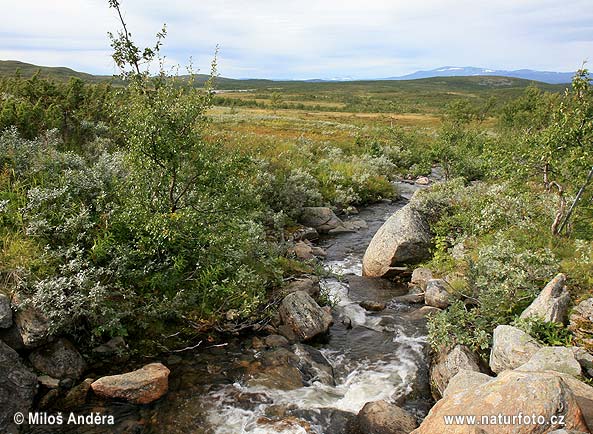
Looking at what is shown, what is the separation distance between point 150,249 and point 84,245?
1.62 metres

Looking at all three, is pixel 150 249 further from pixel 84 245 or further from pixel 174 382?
pixel 174 382

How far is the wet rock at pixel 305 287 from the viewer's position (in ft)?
42.7

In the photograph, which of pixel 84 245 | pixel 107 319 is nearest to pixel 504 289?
pixel 107 319

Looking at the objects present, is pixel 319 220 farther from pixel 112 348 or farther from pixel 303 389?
pixel 112 348

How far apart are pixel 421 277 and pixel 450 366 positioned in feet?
19.2

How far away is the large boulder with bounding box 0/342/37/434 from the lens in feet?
25.2

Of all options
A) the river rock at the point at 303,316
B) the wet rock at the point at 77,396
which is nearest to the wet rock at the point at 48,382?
the wet rock at the point at 77,396

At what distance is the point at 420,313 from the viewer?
43.0 feet

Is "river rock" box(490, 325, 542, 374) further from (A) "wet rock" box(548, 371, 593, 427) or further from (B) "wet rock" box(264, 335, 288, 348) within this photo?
(B) "wet rock" box(264, 335, 288, 348)

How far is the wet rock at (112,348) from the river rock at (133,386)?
0.96m

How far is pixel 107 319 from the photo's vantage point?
379 inches

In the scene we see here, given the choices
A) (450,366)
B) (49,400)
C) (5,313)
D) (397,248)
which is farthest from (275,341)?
(397,248)

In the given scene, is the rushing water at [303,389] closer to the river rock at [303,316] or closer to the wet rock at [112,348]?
the river rock at [303,316]

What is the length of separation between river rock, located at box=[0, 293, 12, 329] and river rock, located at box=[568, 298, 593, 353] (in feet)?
39.3
